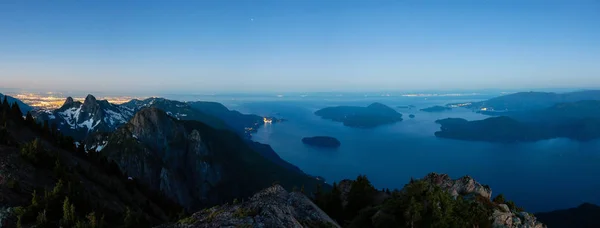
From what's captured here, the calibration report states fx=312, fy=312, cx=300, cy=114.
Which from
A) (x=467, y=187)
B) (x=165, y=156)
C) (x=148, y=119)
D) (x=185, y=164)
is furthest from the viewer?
(x=185, y=164)

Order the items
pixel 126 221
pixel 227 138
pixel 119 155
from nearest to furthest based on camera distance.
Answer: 1. pixel 126 221
2. pixel 119 155
3. pixel 227 138

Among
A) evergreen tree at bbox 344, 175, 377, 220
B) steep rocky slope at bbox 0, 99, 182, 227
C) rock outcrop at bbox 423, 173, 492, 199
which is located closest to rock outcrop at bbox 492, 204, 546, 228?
rock outcrop at bbox 423, 173, 492, 199

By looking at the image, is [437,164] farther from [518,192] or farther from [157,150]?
[157,150]

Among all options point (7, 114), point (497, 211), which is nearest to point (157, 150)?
point (7, 114)

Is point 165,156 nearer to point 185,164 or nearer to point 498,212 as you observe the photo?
point 185,164

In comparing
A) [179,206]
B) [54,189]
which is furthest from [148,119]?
[54,189]

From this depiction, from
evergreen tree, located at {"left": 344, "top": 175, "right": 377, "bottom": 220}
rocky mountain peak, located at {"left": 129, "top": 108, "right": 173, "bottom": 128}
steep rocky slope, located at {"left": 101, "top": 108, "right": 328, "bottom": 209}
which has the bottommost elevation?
steep rocky slope, located at {"left": 101, "top": 108, "right": 328, "bottom": 209}

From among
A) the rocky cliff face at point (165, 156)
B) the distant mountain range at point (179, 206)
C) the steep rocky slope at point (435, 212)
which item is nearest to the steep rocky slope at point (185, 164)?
the rocky cliff face at point (165, 156)

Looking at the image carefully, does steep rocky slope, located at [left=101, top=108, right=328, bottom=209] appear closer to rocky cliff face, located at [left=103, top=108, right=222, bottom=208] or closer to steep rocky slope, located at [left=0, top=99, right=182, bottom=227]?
rocky cliff face, located at [left=103, top=108, right=222, bottom=208]
